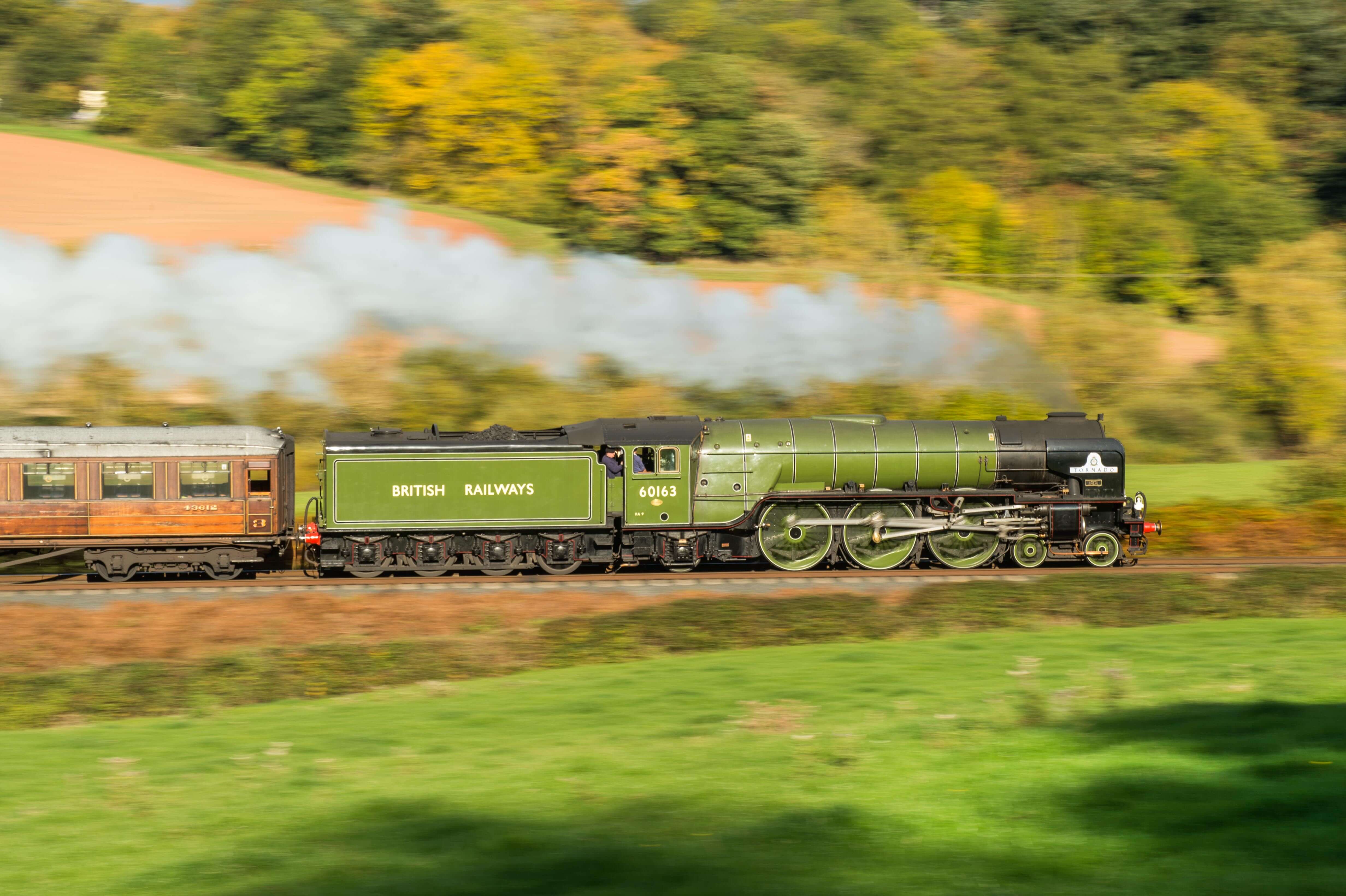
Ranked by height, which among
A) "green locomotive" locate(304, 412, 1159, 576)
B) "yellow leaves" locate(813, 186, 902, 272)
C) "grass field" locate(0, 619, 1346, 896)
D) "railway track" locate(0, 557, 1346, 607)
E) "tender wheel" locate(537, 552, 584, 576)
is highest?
"yellow leaves" locate(813, 186, 902, 272)

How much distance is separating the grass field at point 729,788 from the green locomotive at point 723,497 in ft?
30.1

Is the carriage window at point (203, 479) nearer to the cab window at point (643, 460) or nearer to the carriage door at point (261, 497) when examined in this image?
the carriage door at point (261, 497)

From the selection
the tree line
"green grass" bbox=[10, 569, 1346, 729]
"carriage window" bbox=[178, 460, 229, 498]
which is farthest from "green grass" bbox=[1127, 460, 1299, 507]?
"carriage window" bbox=[178, 460, 229, 498]

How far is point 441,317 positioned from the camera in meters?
48.0

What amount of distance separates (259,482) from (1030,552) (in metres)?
15.8

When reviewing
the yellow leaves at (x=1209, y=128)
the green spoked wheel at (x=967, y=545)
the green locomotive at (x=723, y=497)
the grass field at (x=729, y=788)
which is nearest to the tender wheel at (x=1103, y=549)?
the green locomotive at (x=723, y=497)

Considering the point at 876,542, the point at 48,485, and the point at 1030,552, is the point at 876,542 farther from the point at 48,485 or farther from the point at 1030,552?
the point at 48,485

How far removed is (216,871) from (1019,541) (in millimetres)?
20117

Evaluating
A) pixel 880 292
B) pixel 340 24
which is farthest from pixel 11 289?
pixel 340 24

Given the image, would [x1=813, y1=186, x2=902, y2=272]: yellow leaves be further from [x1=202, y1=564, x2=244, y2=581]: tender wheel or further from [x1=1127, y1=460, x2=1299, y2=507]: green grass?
[x1=202, y1=564, x2=244, y2=581]: tender wheel

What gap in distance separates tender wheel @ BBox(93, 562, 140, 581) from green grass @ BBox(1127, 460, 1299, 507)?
24887 millimetres

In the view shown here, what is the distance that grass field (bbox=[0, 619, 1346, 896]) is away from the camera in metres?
8.22

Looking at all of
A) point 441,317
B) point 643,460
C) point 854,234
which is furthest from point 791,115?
point 643,460

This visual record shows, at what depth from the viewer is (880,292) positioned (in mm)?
57562
